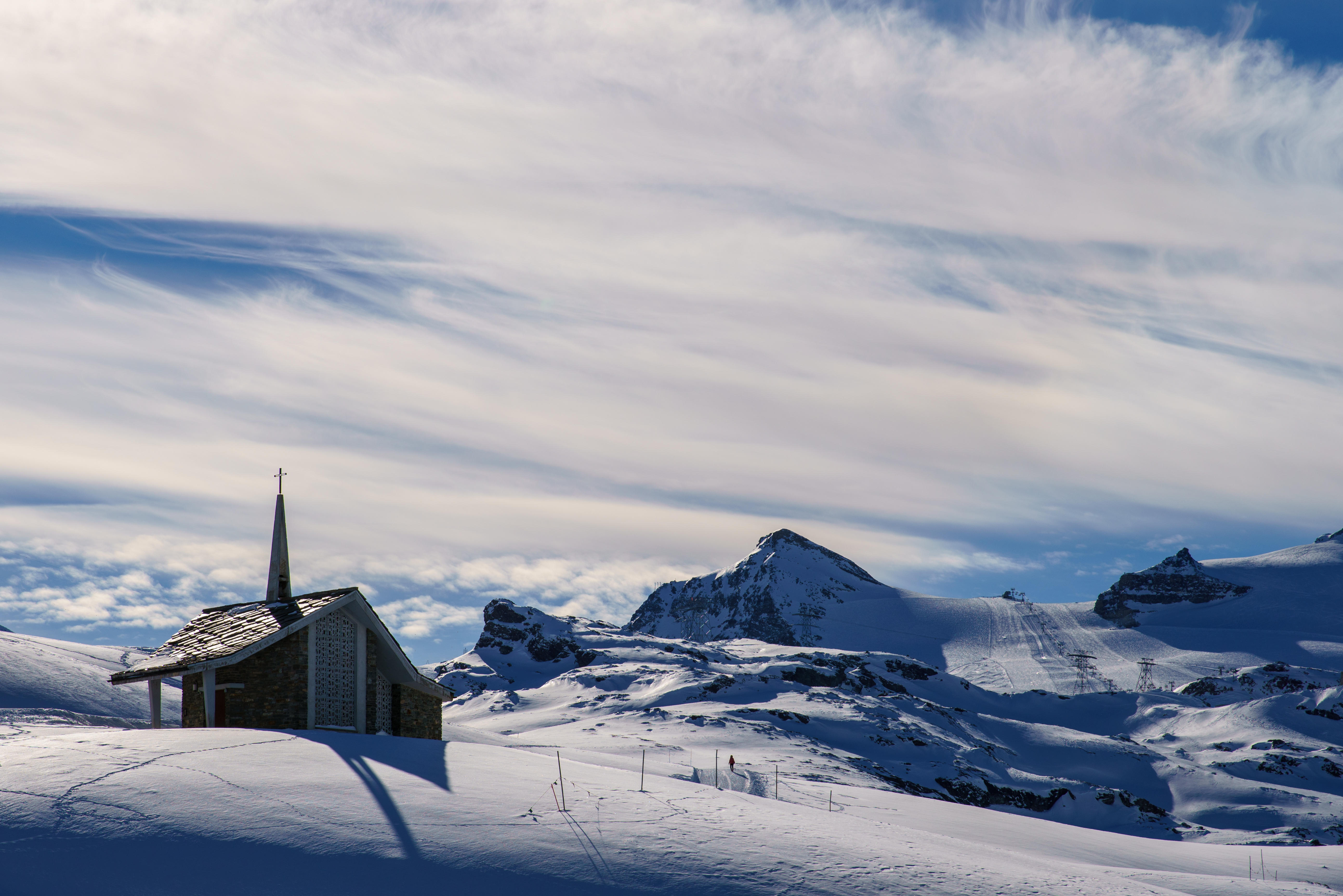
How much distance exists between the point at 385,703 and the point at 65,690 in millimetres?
32776

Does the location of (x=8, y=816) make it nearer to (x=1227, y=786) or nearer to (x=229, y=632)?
(x=229, y=632)

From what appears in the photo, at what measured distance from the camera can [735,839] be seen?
48.5 ft

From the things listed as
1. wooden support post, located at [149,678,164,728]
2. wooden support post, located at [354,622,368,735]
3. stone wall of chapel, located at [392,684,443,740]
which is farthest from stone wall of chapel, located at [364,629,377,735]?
wooden support post, located at [149,678,164,728]

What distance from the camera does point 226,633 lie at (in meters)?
23.9

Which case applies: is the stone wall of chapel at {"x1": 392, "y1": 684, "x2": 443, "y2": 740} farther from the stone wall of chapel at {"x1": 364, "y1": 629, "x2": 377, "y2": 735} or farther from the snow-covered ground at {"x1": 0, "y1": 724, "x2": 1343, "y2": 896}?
the snow-covered ground at {"x1": 0, "y1": 724, "x2": 1343, "y2": 896}

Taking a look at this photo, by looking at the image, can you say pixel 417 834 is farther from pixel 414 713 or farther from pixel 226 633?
pixel 414 713

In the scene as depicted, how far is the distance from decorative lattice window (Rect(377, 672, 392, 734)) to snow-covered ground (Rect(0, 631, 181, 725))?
20.9 meters

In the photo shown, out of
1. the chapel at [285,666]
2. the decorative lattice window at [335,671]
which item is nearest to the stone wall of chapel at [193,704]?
the chapel at [285,666]

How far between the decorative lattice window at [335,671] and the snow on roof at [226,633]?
66cm

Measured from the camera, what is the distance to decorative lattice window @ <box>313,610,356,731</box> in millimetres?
23234

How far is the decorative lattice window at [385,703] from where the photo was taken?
1008 inches

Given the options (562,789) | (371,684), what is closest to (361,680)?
(371,684)

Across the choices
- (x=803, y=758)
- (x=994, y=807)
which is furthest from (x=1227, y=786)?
(x=803, y=758)

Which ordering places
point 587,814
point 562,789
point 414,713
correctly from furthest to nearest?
1. point 414,713
2. point 562,789
3. point 587,814
